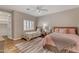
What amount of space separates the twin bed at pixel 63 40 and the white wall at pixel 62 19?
0.09 meters

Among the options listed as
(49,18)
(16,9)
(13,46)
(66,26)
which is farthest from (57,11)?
(13,46)

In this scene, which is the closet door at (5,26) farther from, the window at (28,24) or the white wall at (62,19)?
the white wall at (62,19)

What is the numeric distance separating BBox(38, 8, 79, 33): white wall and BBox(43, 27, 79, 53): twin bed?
9 cm

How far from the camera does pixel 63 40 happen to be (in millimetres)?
1579

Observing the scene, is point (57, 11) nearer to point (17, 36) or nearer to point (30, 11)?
point (30, 11)

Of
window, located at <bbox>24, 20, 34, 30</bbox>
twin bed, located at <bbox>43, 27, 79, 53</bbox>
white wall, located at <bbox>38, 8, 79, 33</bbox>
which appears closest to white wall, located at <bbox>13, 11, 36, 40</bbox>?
window, located at <bbox>24, 20, 34, 30</bbox>

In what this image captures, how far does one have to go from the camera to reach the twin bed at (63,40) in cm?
153

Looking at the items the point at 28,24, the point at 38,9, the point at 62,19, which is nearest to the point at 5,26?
the point at 28,24

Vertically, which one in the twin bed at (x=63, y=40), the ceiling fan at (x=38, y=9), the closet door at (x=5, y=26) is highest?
the ceiling fan at (x=38, y=9)

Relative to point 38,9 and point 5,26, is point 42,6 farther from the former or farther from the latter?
point 5,26

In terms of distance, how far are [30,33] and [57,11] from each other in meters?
0.64

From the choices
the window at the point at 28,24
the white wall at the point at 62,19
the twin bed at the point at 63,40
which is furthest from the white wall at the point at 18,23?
the twin bed at the point at 63,40

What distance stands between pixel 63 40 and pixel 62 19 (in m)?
0.39

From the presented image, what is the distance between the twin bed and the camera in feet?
5.01
